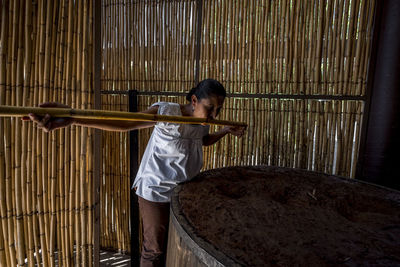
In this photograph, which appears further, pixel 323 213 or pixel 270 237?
pixel 323 213

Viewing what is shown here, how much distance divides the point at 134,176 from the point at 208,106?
151 centimetres

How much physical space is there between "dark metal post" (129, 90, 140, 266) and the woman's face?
1.19m

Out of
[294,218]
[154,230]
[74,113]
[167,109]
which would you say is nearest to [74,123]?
[74,113]

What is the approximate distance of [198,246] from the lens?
2.53ft

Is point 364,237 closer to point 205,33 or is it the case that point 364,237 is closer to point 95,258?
point 95,258

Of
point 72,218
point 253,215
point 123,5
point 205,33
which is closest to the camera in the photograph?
point 253,215

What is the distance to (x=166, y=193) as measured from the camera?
1.62 meters

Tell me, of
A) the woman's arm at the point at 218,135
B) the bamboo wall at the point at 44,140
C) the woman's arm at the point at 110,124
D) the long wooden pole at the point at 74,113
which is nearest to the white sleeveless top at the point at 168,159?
the woman's arm at the point at 110,124

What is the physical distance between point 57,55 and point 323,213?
1.96 metres

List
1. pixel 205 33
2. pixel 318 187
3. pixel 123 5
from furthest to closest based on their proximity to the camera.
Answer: pixel 123 5 → pixel 205 33 → pixel 318 187

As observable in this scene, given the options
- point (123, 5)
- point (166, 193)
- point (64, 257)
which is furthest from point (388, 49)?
point (64, 257)

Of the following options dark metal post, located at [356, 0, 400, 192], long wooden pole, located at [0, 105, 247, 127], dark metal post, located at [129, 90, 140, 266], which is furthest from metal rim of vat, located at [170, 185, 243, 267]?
dark metal post, located at [129, 90, 140, 266]

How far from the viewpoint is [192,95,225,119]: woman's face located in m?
1.55

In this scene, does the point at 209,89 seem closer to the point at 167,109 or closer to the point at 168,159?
the point at 167,109
